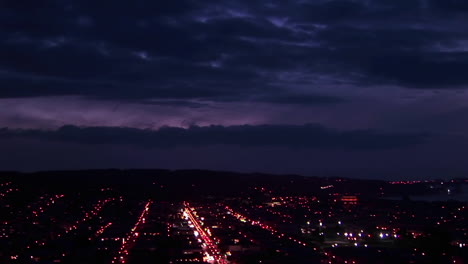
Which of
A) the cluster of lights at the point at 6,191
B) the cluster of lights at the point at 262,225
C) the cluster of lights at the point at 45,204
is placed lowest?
the cluster of lights at the point at 262,225

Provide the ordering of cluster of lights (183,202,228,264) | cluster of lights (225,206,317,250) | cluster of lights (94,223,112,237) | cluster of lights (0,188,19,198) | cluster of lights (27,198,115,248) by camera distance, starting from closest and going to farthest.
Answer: cluster of lights (183,202,228,264) → cluster of lights (225,206,317,250) → cluster of lights (27,198,115,248) → cluster of lights (94,223,112,237) → cluster of lights (0,188,19,198)

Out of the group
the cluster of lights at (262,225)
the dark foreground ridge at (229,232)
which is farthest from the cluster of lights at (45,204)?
the cluster of lights at (262,225)

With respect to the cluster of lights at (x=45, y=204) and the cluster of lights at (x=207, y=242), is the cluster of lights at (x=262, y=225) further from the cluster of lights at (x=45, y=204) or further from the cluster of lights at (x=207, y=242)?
the cluster of lights at (x=45, y=204)

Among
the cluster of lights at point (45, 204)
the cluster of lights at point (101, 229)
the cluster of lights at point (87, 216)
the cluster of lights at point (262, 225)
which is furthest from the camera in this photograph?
the cluster of lights at point (45, 204)

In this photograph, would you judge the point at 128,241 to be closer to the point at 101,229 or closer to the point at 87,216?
the point at 101,229

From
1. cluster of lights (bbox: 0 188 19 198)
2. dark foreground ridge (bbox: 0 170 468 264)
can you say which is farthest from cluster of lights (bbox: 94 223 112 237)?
cluster of lights (bbox: 0 188 19 198)

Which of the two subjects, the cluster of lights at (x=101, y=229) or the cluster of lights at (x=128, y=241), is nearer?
the cluster of lights at (x=128, y=241)

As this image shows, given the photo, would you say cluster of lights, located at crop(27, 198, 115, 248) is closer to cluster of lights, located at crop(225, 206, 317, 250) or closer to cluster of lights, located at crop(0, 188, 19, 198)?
cluster of lights, located at crop(0, 188, 19, 198)

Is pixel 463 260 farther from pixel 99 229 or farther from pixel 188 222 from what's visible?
pixel 188 222

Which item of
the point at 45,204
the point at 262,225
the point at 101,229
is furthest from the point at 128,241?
the point at 45,204
